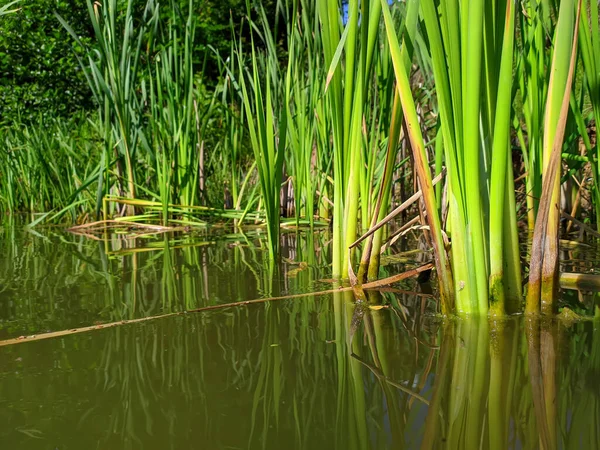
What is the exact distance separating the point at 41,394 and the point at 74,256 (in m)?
1.14

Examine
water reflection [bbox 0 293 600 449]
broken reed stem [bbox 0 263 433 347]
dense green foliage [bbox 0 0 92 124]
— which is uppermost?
dense green foliage [bbox 0 0 92 124]

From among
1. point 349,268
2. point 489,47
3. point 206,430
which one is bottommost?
point 206,430

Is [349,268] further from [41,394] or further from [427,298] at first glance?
[41,394]

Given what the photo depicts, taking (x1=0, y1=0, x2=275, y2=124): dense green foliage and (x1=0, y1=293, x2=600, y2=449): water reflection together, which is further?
(x1=0, y1=0, x2=275, y2=124): dense green foliage

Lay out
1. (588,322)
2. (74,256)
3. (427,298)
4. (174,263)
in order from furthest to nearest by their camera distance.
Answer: (74,256) < (174,263) < (427,298) < (588,322)

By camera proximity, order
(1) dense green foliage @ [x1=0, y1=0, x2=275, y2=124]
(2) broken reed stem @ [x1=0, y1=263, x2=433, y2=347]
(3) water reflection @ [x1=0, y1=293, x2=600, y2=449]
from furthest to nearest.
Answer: (1) dense green foliage @ [x1=0, y1=0, x2=275, y2=124]
(2) broken reed stem @ [x1=0, y1=263, x2=433, y2=347]
(3) water reflection @ [x1=0, y1=293, x2=600, y2=449]

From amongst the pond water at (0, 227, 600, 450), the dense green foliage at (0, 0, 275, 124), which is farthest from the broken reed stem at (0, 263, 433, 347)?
the dense green foliage at (0, 0, 275, 124)

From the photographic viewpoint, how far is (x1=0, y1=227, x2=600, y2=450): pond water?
52 centimetres

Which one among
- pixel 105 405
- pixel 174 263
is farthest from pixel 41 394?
pixel 174 263

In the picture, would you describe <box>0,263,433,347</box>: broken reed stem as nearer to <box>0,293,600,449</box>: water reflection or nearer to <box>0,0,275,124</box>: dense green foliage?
<box>0,293,600,449</box>: water reflection

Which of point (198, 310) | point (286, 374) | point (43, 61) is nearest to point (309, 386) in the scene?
point (286, 374)

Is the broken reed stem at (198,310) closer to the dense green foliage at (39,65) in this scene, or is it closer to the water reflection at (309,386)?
the water reflection at (309,386)

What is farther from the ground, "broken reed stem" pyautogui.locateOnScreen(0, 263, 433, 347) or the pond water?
"broken reed stem" pyautogui.locateOnScreen(0, 263, 433, 347)

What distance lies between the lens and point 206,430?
53cm
